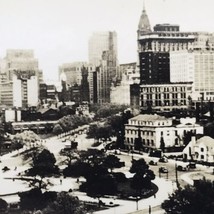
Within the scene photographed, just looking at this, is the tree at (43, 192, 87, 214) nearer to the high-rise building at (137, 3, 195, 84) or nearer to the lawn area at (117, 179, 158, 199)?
the lawn area at (117, 179, 158, 199)

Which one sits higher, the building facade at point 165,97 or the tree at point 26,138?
the building facade at point 165,97

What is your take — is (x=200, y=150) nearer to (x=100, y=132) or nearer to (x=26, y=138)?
(x=100, y=132)

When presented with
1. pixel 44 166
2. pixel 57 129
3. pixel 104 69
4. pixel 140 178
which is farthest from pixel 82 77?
pixel 140 178

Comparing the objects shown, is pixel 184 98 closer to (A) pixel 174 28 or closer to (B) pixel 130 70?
(A) pixel 174 28

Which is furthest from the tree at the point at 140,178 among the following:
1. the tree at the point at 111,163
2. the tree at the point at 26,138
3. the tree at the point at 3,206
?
the tree at the point at 26,138

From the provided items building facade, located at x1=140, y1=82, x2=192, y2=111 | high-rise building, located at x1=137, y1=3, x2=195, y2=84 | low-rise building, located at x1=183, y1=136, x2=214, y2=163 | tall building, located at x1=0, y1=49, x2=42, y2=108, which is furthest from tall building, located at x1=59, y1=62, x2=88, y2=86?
low-rise building, located at x1=183, y1=136, x2=214, y2=163

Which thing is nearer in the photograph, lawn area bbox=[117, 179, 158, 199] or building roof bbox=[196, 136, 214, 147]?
lawn area bbox=[117, 179, 158, 199]

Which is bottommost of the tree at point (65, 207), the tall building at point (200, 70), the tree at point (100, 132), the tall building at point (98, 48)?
the tree at point (65, 207)

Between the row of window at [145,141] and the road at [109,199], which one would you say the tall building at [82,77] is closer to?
the row of window at [145,141]
